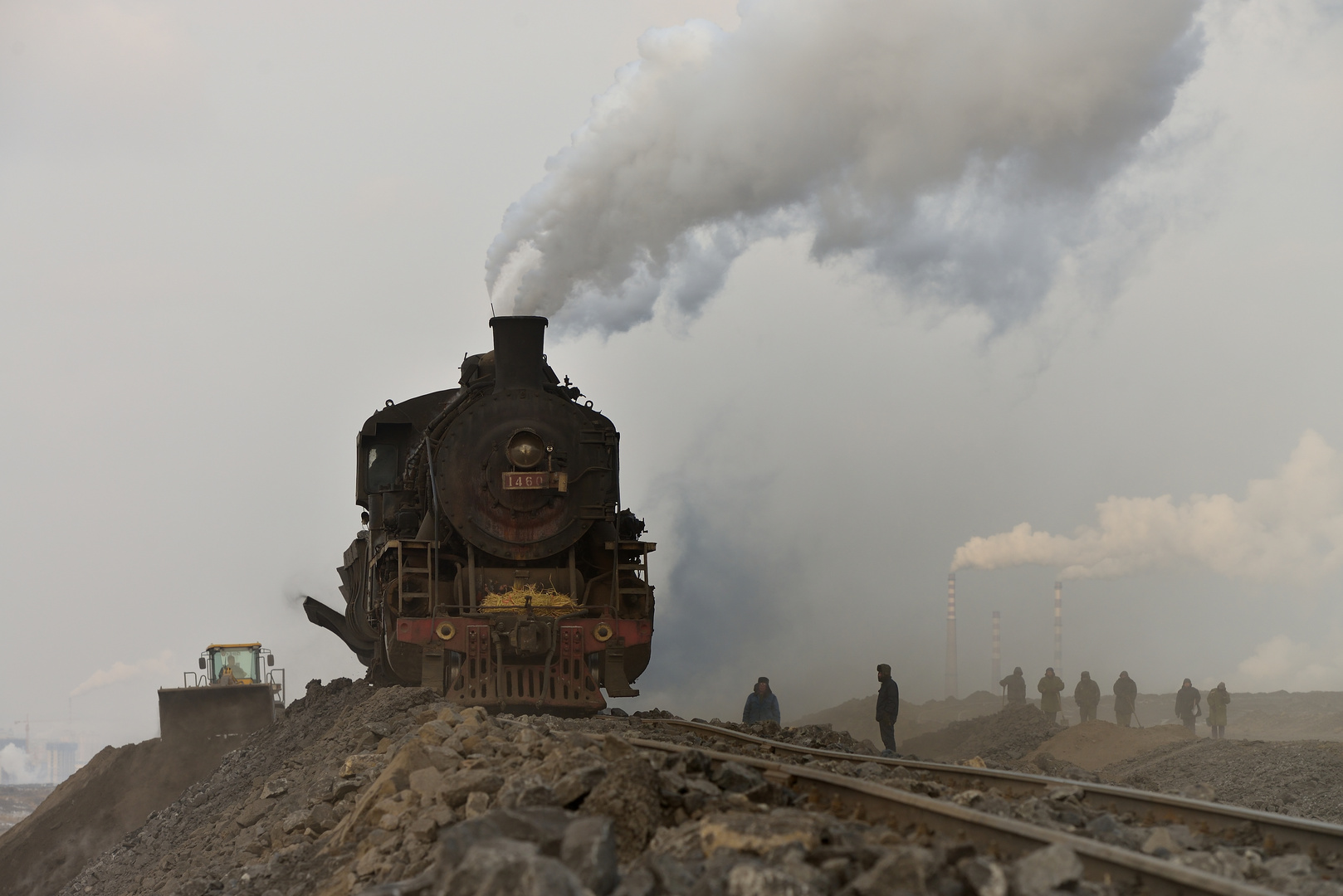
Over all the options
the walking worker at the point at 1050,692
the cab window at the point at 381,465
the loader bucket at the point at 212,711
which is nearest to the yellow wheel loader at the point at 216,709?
the loader bucket at the point at 212,711

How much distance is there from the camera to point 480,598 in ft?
43.5

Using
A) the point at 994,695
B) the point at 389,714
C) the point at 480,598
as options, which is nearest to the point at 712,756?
the point at 389,714

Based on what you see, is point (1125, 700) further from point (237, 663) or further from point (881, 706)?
point (237, 663)

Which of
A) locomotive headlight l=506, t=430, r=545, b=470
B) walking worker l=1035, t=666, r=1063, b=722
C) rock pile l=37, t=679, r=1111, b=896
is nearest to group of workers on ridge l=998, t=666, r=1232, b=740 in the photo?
walking worker l=1035, t=666, r=1063, b=722

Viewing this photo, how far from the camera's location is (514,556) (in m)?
13.2

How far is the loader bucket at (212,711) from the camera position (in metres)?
22.7

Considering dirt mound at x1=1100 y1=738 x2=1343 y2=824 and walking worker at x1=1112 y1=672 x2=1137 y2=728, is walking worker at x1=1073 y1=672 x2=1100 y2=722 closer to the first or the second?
walking worker at x1=1112 y1=672 x2=1137 y2=728

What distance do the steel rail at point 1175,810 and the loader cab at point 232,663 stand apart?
68.1 ft

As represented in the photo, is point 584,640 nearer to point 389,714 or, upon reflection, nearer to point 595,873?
point 389,714

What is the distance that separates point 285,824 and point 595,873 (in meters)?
4.74

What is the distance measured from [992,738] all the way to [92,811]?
15.9 metres

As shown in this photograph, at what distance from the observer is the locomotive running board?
42.2 feet

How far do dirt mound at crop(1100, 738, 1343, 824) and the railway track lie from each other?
1636mm

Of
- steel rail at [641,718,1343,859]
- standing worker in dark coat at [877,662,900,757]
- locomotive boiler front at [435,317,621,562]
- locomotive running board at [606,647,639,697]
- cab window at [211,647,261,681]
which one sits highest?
locomotive boiler front at [435,317,621,562]
